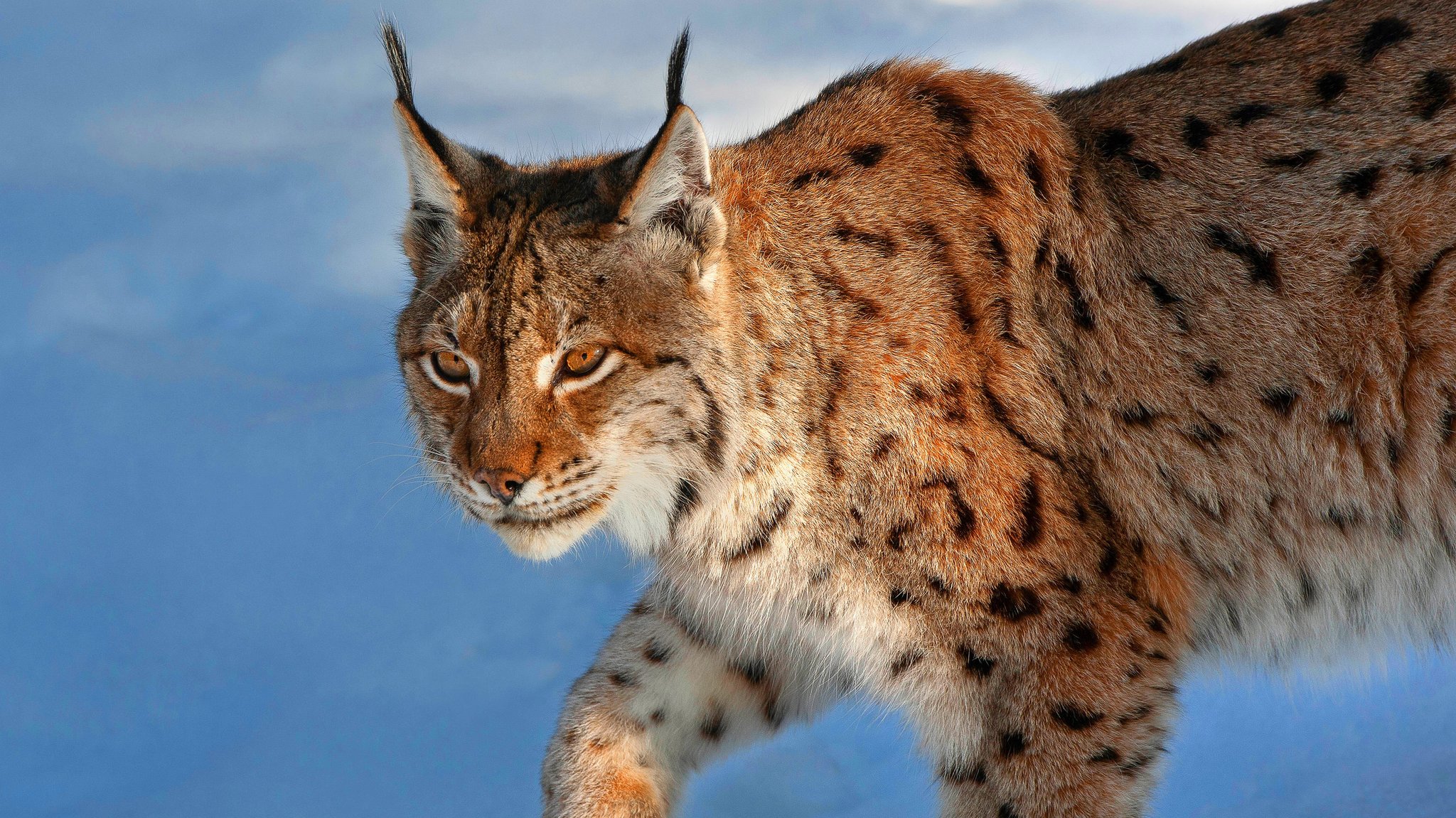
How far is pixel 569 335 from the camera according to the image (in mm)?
4129

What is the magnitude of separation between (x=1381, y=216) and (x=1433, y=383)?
56 cm

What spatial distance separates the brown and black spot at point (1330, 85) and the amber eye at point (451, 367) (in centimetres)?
292

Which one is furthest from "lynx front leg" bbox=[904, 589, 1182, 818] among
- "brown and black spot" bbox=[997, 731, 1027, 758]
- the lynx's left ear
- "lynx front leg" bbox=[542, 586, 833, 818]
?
the lynx's left ear

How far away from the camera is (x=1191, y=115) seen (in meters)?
4.86

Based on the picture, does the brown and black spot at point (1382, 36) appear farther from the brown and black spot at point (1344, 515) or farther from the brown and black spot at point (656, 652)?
the brown and black spot at point (656, 652)

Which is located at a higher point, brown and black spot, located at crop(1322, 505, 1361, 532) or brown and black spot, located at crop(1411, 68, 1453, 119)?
brown and black spot, located at crop(1411, 68, 1453, 119)

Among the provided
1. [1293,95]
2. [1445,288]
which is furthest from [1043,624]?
[1293,95]

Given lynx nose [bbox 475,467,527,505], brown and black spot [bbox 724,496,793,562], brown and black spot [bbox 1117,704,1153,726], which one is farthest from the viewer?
brown and black spot [bbox 724,496,793,562]

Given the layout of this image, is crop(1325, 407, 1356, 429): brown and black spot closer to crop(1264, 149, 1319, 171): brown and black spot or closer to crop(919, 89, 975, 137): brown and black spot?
crop(1264, 149, 1319, 171): brown and black spot

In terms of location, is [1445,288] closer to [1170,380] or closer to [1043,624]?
[1170,380]

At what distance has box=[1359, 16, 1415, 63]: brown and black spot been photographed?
4.80 meters

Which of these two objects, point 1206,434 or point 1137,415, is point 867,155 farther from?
point 1206,434

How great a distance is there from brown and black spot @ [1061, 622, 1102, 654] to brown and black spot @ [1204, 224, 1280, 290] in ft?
4.26

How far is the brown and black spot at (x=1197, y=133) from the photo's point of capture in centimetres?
480
